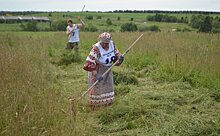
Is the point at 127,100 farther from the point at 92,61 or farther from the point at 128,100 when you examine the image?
the point at 92,61

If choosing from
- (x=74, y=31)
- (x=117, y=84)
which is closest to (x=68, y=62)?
(x=74, y=31)

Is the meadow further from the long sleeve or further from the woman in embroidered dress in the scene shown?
the long sleeve

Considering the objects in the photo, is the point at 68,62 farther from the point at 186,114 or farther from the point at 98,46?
the point at 186,114

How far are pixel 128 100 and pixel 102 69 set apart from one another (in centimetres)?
78

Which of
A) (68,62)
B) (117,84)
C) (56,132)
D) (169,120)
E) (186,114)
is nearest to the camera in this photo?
(56,132)

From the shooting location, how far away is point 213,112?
5281mm

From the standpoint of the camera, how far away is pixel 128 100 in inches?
231

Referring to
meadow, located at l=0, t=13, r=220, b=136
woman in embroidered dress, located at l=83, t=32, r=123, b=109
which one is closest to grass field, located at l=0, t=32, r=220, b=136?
meadow, located at l=0, t=13, r=220, b=136

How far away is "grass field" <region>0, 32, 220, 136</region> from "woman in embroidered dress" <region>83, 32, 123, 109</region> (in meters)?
0.22

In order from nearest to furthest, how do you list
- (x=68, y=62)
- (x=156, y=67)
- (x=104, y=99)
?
(x=104, y=99) → (x=156, y=67) → (x=68, y=62)

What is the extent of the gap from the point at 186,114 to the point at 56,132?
2.59 m

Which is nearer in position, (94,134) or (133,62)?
(94,134)

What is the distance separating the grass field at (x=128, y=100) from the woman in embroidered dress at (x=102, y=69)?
8.6 inches

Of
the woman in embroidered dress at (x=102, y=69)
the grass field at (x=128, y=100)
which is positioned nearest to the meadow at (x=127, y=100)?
the grass field at (x=128, y=100)
